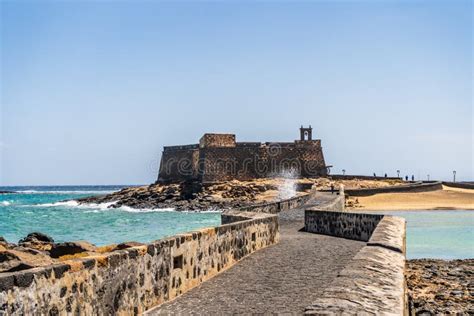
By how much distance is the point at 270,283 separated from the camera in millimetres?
8586

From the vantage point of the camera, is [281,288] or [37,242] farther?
[37,242]

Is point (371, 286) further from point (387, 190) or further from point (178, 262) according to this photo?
point (387, 190)

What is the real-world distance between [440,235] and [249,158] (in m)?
39.3

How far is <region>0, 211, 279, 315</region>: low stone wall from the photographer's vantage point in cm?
462

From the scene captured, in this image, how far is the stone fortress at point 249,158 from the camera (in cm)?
6431

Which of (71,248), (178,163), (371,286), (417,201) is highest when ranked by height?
(178,163)

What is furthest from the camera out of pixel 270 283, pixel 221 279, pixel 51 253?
pixel 51 253

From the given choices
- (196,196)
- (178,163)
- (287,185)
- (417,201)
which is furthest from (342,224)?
(178,163)

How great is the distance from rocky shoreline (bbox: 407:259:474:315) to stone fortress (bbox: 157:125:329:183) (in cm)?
4652

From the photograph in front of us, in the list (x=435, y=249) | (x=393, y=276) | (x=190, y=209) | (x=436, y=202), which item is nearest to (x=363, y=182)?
(x=436, y=202)

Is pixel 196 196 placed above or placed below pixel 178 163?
below

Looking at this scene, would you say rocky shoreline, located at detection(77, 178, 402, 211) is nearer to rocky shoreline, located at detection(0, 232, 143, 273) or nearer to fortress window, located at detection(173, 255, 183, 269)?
rocky shoreline, located at detection(0, 232, 143, 273)

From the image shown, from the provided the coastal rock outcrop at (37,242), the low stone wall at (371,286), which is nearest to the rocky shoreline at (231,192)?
the coastal rock outcrop at (37,242)

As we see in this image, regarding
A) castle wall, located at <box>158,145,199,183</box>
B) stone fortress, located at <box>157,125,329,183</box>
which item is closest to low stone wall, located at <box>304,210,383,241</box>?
stone fortress, located at <box>157,125,329,183</box>
